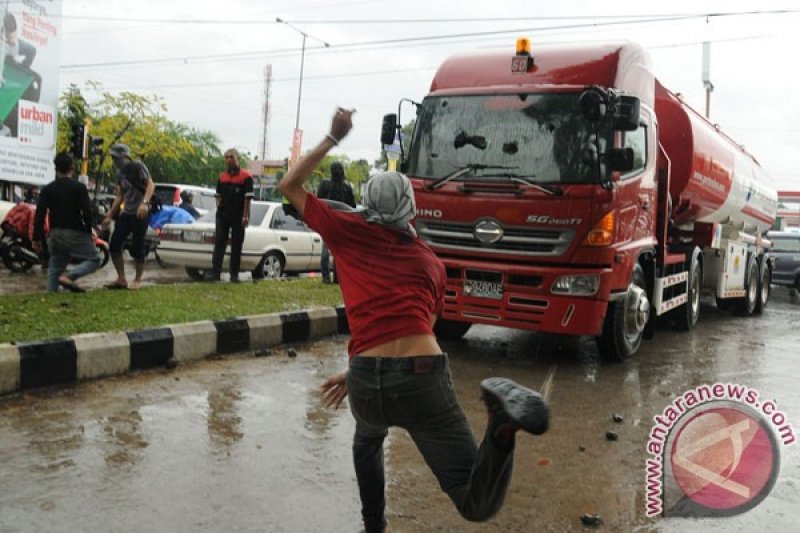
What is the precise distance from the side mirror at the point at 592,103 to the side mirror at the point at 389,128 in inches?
77.5

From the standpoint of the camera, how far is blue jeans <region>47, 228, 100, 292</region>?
329 inches

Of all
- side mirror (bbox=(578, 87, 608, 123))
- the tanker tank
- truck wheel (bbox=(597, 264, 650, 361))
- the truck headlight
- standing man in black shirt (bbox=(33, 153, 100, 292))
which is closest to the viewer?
side mirror (bbox=(578, 87, 608, 123))

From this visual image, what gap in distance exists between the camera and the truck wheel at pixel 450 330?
847cm

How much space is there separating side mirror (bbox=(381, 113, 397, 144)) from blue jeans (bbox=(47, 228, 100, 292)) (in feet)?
11.4

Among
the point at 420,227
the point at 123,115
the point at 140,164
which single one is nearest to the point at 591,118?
the point at 420,227

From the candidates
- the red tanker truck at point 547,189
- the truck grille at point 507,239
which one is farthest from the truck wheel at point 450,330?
the truck grille at point 507,239

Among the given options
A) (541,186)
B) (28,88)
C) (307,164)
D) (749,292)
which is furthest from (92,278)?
(749,292)

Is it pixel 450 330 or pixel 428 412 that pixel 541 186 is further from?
pixel 428 412

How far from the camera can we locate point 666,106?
927 centimetres

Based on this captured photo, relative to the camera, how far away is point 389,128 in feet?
25.8

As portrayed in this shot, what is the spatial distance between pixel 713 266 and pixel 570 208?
18.2 feet

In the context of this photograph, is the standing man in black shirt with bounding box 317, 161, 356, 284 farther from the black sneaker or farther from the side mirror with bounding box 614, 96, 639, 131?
the black sneaker

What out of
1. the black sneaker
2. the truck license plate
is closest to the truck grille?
the truck license plate

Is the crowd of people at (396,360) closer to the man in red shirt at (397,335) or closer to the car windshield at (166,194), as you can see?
the man in red shirt at (397,335)
